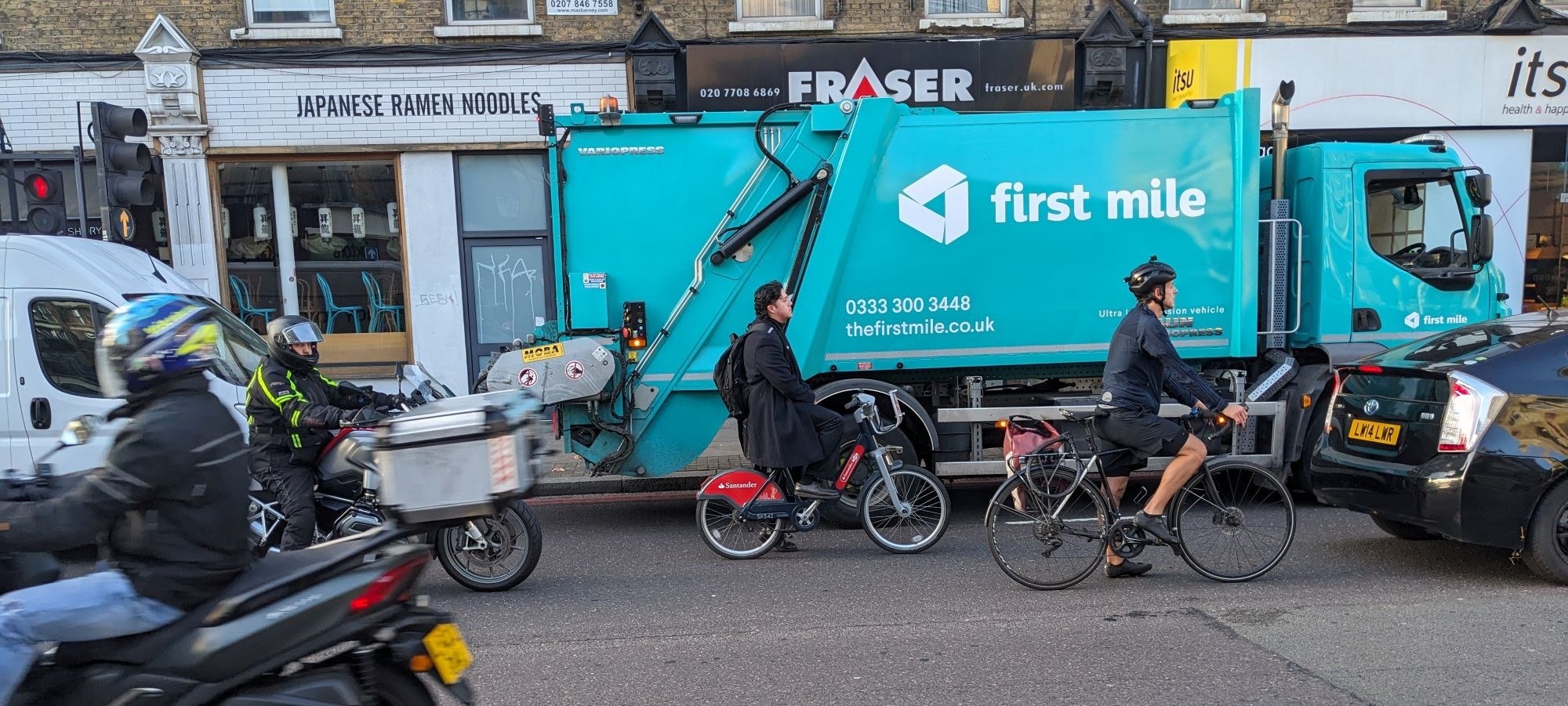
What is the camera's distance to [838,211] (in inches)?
286

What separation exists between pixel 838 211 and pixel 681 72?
19.3ft

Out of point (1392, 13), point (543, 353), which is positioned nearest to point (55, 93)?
point (543, 353)

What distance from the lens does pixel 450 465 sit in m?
3.05

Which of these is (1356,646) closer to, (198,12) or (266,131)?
(266,131)

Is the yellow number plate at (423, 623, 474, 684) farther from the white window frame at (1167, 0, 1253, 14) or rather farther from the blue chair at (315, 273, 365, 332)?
the white window frame at (1167, 0, 1253, 14)

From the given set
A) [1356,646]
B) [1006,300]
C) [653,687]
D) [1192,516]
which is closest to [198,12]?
[1006,300]

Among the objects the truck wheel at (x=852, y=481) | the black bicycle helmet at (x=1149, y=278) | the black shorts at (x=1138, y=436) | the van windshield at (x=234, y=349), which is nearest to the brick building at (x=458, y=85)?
the van windshield at (x=234, y=349)

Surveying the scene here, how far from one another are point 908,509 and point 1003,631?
1.54 metres

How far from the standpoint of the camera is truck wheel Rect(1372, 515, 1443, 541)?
6293 millimetres

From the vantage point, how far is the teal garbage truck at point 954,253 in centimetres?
730

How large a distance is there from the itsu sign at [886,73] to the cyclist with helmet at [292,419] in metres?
7.51

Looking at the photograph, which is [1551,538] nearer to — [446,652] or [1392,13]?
[446,652]

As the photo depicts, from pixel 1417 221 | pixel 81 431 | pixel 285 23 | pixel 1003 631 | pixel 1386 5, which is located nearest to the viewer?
pixel 81 431

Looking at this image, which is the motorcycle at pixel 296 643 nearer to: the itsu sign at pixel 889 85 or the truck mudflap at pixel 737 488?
the truck mudflap at pixel 737 488
